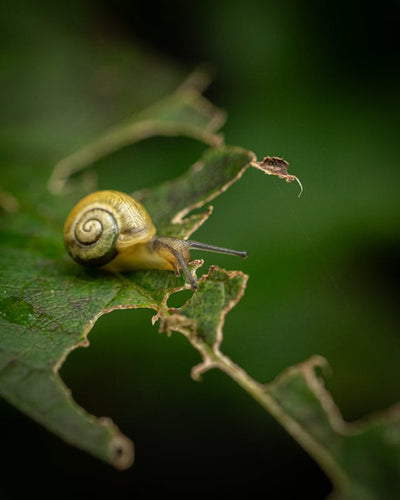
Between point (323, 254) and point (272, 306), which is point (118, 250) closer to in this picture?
point (272, 306)

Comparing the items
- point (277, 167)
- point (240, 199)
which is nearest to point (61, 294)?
point (277, 167)

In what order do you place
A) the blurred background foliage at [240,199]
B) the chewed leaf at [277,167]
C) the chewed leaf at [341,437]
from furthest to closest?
the blurred background foliage at [240,199] < the chewed leaf at [277,167] < the chewed leaf at [341,437]

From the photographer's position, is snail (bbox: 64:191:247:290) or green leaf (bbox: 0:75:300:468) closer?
green leaf (bbox: 0:75:300:468)

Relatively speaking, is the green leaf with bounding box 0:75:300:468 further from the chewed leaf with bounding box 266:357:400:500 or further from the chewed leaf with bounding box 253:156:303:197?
the chewed leaf with bounding box 266:357:400:500

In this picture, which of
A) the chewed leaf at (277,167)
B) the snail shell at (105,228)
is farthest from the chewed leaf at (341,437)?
the snail shell at (105,228)

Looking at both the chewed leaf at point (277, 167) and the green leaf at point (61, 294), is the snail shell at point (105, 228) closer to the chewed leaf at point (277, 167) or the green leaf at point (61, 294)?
the green leaf at point (61, 294)

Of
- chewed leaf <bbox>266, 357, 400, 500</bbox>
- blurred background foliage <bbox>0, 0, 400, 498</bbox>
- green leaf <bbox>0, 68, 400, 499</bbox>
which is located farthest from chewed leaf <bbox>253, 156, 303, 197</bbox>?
chewed leaf <bbox>266, 357, 400, 500</bbox>
